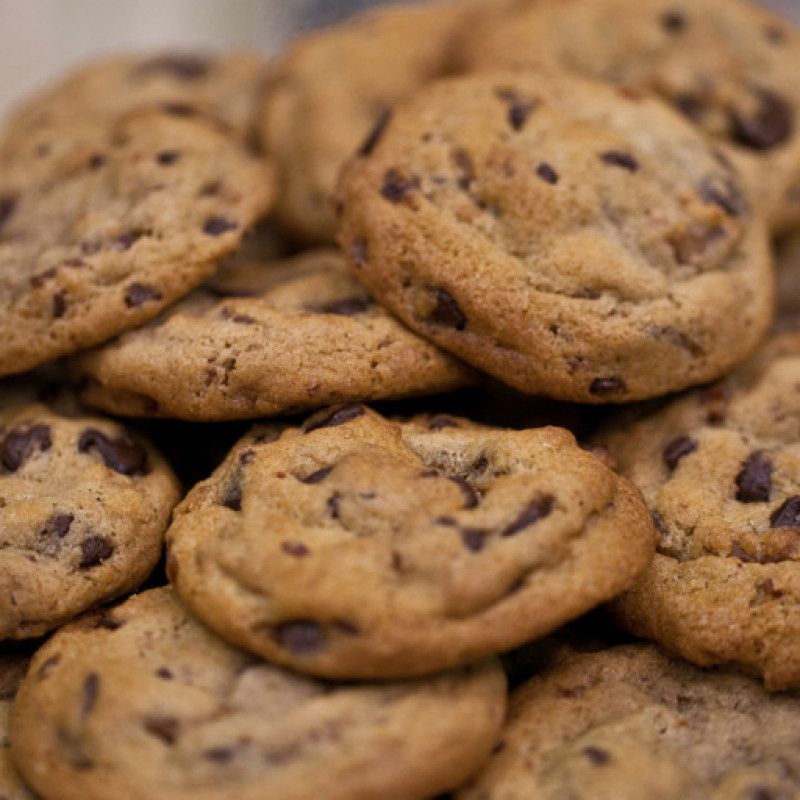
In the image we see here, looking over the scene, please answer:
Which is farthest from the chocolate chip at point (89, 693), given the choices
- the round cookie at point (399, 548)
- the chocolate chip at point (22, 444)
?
the chocolate chip at point (22, 444)

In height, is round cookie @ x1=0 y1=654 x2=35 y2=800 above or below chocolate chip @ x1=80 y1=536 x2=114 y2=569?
below

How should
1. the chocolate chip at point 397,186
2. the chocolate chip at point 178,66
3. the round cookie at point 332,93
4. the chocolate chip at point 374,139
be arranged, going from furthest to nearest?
the chocolate chip at point 178,66 < the round cookie at point 332,93 < the chocolate chip at point 374,139 < the chocolate chip at point 397,186

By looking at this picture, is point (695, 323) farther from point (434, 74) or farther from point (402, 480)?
point (434, 74)

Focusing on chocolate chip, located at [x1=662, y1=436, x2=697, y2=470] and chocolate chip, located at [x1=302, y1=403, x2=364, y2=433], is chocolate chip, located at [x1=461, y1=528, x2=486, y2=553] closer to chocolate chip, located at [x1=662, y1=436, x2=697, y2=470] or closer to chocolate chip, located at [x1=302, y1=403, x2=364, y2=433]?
chocolate chip, located at [x1=302, y1=403, x2=364, y2=433]

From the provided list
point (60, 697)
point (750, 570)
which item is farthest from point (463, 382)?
point (60, 697)

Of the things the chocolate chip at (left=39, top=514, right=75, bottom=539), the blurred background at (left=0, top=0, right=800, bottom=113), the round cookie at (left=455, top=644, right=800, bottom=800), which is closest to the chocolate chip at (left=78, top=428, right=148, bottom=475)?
the chocolate chip at (left=39, top=514, right=75, bottom=539)

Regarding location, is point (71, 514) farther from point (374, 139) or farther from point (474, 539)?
point (374, 139)

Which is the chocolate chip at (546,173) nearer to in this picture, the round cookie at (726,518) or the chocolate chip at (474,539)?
the round cookie at (726,518)

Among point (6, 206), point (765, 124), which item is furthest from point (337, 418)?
point (765, 124)
